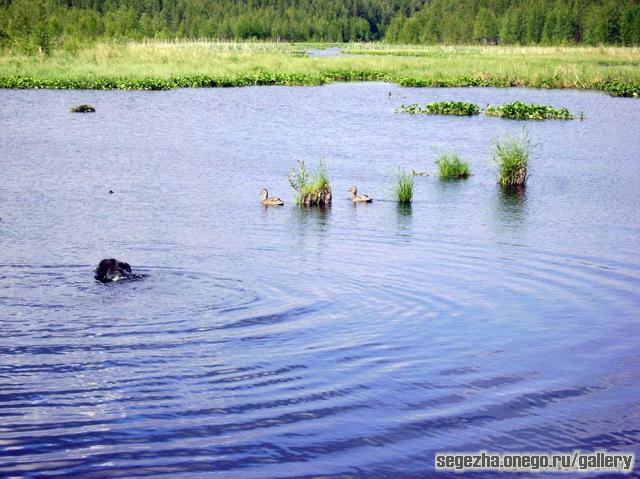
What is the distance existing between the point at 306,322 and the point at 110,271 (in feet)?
11.7

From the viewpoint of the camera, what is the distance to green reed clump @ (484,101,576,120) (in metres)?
44.8

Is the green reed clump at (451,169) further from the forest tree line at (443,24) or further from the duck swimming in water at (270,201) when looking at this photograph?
the forest tree line at (443,24)

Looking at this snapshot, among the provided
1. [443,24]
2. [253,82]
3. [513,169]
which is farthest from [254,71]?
[443,24]

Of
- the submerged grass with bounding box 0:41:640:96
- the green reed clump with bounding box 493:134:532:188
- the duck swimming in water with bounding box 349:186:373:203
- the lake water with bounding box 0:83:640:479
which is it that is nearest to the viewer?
the lake water with bounding box 0:83:640:479

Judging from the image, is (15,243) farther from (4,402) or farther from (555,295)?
(555,295)

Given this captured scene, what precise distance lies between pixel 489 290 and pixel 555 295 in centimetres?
105

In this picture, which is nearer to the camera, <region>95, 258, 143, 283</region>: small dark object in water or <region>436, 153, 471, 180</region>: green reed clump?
<region>95, 258, 143, 283</region>: small dark object in water

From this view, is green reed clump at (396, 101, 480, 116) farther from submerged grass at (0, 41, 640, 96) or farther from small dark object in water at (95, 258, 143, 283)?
small dark object in water at (95, 258, 143, 283)

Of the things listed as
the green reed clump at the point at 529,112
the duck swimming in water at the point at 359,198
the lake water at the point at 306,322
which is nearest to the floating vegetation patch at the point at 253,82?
the green reed clump at the point at 529,112

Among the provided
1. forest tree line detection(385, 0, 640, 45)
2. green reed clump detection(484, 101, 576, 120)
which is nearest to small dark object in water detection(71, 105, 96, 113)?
green reed clump detection(484, 101, 576, 120)

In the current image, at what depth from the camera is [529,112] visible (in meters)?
45.2

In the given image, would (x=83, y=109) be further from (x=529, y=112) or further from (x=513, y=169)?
(x=513, y=169)

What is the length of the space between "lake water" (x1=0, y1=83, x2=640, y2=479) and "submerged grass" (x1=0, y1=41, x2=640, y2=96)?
32979 mm

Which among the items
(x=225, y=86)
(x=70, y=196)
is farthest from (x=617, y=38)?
(x=70, y=196)
